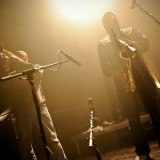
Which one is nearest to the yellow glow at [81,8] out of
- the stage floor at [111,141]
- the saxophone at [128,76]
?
the stage floor at [111,141]

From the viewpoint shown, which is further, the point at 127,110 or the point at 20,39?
the point at 20,39

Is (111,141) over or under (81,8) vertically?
under

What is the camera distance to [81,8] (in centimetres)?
788

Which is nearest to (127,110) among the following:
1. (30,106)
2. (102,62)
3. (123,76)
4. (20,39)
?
(123,76)

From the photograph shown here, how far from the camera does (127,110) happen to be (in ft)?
13.6

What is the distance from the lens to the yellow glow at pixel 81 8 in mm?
7651

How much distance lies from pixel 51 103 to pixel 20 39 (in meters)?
2.20

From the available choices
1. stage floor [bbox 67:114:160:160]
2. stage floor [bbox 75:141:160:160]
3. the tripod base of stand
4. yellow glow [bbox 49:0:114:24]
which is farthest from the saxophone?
yellow glow [bbox 49:0:114:24]

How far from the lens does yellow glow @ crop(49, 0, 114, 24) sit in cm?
765

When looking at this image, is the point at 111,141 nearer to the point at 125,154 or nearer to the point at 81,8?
the point at 125,154

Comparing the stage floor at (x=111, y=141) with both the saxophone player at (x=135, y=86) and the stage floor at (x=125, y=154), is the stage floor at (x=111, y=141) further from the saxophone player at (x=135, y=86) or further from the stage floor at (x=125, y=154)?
the saxophone player at (x=135, y=86)

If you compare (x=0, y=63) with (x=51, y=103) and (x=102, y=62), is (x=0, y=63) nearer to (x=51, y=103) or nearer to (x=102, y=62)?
(x=102, y=62)

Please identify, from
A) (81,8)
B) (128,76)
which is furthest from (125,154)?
(81,8)

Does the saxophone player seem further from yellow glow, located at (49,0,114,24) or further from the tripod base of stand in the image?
yellow glow, located at (49,0,114,24)
